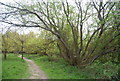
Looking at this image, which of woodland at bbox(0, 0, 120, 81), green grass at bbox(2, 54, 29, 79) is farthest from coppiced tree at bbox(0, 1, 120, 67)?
green grass at bbox(2, 54, 29, 79)

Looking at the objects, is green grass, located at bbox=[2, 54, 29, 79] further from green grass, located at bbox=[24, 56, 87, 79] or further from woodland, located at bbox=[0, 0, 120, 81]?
green grass, located at bbox=[24, 56, 87, 79]

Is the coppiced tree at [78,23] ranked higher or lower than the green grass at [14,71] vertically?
higher

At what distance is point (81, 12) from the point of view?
9.86 m

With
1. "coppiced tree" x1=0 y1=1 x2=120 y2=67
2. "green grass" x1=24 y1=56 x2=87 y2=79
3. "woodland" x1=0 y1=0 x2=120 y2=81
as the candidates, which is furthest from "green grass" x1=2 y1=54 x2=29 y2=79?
"coppiced tree" x1=0 y1=1 x2=120 y2=67

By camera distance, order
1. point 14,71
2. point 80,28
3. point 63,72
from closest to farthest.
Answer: point 14,71 < point 63,72 < point 80,28

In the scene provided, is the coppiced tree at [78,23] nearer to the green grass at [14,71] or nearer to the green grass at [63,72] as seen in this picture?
the green grass at [63,72]

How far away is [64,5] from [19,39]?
10189 millimetres

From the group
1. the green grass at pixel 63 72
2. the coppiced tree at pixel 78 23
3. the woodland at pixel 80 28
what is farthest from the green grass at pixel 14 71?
the coppiced tree at pixel 78 23

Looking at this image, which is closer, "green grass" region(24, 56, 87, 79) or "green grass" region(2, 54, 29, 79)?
"green grass" region(2, 54, 29, 79)

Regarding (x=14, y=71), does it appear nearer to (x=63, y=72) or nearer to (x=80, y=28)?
(x=63, y=72)

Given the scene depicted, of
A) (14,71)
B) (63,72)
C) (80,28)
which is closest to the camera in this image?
(14,71)

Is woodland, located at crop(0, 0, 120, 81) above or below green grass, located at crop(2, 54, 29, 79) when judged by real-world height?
above

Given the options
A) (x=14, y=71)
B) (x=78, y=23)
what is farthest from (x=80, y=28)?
(x=14, y=71)

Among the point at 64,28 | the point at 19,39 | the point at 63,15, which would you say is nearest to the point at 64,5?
the point at 63,15
